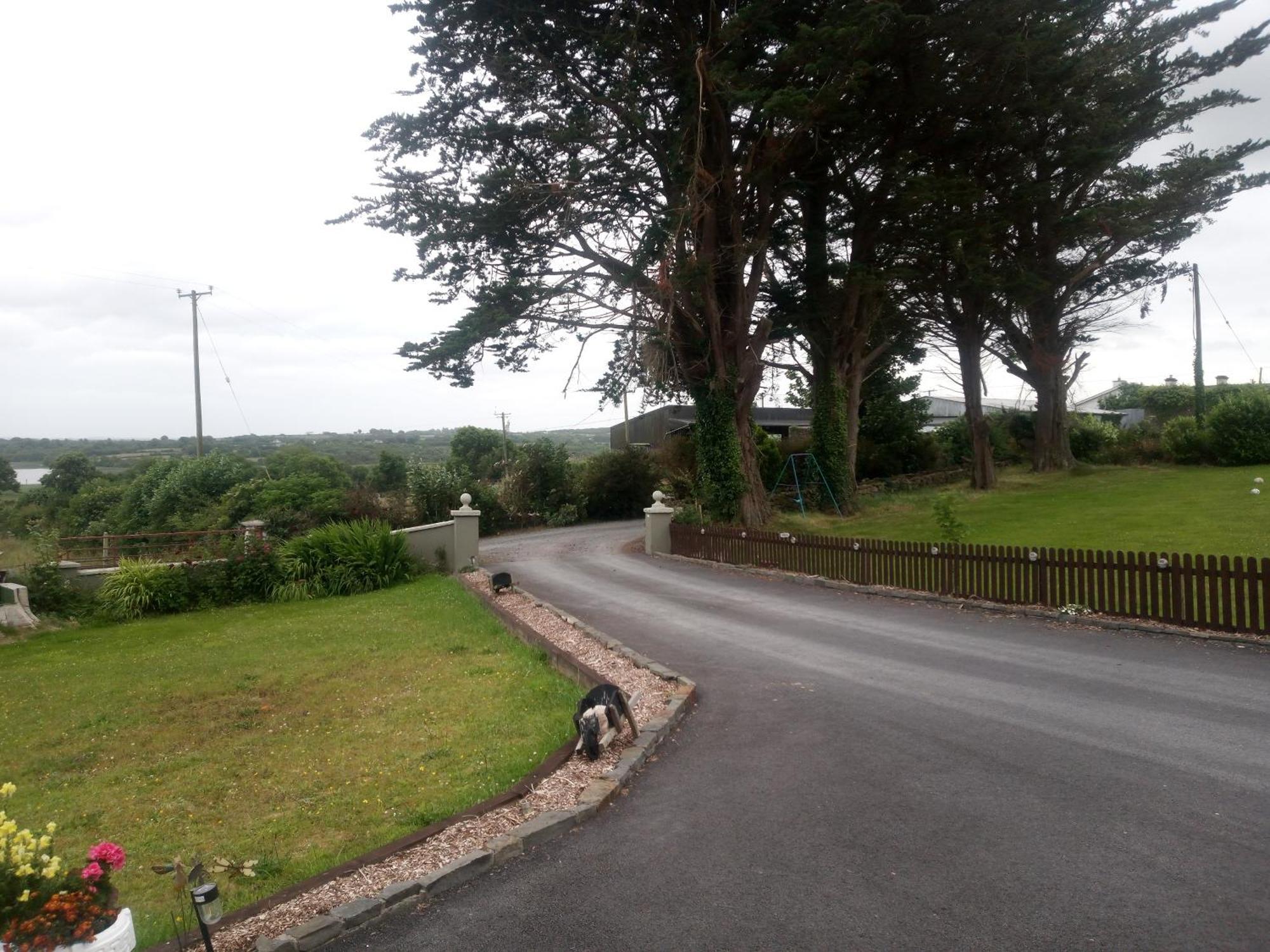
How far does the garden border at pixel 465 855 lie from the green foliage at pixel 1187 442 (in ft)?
Answer: 116

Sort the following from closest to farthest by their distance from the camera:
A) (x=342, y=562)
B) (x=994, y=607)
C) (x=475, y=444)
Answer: (x=994, y=607) → (x=342, y=562) → (x=475, y=444)

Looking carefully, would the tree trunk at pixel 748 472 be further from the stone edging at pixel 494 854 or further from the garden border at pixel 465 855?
the garden border at pixel 465 855

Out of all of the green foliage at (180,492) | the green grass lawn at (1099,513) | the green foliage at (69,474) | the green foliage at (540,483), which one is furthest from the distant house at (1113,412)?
the green foliage at (69,474)

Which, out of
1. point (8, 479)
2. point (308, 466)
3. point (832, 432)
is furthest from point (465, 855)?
point (8, 479)

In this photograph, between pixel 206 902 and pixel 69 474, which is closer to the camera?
pixel 206 902

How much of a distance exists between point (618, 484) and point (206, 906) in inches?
1248

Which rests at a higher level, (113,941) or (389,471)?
(389,471)

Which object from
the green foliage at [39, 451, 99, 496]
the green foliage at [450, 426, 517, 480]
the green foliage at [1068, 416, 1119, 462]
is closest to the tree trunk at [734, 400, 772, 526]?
the green foliage at [1068, 416, 1119, 462]

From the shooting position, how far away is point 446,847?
16.4 feet

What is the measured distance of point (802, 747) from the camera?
6648 mm

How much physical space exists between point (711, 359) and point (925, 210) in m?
6.81

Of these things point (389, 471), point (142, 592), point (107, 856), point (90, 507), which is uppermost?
point (389, 471)

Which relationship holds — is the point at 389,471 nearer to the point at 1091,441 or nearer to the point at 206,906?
the point at 1091,441

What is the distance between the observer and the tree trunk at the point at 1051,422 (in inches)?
1409
